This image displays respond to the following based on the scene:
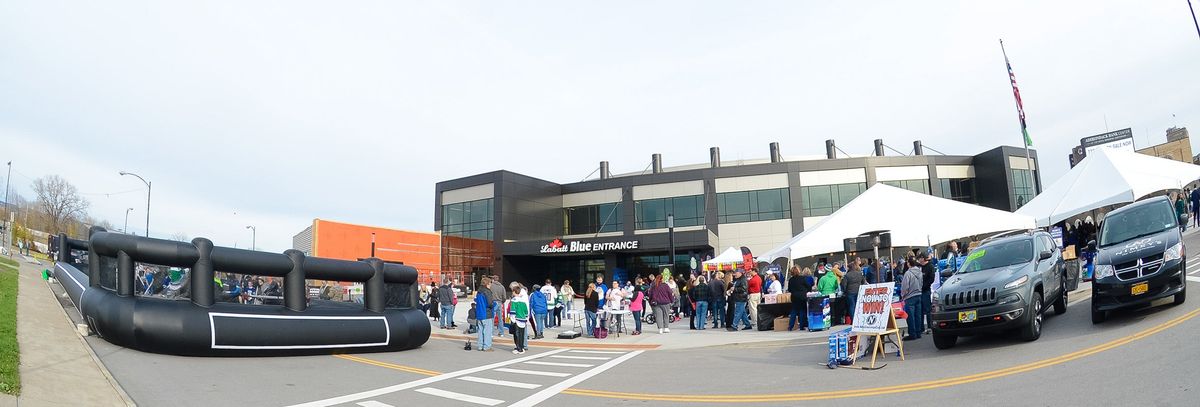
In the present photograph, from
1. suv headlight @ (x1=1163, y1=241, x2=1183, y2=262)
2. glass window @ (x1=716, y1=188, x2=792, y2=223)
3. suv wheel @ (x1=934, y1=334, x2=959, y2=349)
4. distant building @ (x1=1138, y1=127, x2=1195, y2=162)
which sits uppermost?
distant building @ (x1=1138, y1=127, x2=1195, y2=162)

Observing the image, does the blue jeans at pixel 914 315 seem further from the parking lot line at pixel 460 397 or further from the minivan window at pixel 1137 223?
the parking lot line at pixel 460 397

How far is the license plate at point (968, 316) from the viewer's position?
9.52m

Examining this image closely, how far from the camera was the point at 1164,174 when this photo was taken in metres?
17.2

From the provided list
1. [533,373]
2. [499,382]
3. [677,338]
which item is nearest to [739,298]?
[677,338]

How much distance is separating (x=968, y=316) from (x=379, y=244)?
3728 centimetres

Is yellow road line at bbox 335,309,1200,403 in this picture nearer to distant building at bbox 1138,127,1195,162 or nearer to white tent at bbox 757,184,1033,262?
white tent at bbox 757,184,1033,262

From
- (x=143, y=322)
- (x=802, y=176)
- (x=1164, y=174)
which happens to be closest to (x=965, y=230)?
(x=1164, y=174)

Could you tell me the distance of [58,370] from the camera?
8.70 meters

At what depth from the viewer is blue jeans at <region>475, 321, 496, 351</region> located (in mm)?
14922

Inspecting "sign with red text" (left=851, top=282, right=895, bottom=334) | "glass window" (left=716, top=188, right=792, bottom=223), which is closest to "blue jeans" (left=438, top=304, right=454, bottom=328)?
"sign with red text" (left=851, top=282, right=895, bottom=334)

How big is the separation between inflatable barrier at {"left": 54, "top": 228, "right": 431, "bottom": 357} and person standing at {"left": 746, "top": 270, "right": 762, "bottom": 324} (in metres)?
9.23

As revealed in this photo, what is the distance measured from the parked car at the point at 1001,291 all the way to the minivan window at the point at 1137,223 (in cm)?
90

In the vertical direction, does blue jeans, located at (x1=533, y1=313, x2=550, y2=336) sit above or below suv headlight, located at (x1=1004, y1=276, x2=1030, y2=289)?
below

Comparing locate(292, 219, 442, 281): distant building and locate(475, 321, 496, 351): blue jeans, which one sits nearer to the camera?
locate(475, 321, 496, 351): blue jeans
